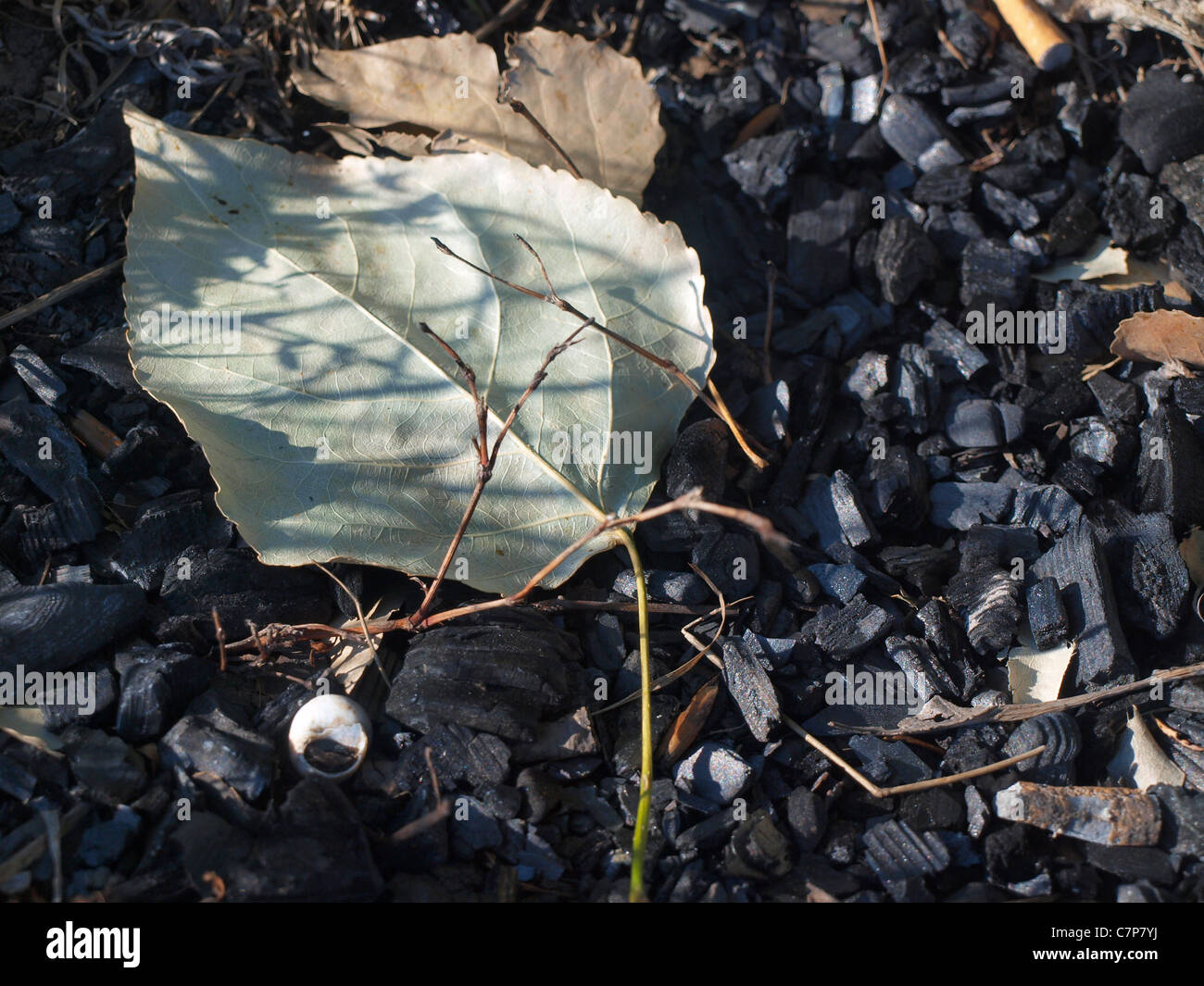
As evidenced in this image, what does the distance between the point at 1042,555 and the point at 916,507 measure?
358mm

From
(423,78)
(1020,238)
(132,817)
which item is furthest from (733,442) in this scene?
(132,817)

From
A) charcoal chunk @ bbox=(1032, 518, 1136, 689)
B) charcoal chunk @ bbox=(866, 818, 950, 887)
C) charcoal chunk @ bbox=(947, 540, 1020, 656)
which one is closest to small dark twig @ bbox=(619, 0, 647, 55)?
charcoal chunk @ bbox=(947, 540, 1020, 656)

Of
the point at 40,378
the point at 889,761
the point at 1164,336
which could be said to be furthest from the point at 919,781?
the point at 40,378

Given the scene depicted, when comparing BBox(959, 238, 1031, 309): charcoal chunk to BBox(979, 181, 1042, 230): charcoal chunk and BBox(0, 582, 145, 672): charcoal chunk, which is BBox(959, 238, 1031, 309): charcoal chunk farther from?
BBox(0, 582, 145, 672): charcoal chunk

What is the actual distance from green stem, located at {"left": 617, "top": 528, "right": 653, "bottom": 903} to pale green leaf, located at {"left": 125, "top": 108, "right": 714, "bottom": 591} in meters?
0.19

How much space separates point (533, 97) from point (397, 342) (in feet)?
3.20

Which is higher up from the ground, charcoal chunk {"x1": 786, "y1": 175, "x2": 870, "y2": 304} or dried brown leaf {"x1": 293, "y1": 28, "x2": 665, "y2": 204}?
dried brown leaf {"x1": 293, "y1": 28, "x2": 665, "y2": 204}

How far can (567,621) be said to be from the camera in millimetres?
2559

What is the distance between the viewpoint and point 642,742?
2.27 metres

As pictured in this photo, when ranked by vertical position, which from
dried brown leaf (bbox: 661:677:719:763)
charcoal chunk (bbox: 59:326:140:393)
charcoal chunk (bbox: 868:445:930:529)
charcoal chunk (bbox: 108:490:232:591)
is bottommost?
dried brown leaf (bbox: 661:677:719:763)

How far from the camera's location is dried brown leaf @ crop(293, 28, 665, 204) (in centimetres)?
297

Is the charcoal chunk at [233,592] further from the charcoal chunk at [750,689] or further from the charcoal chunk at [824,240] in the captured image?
the charcoal chunk at [824,240]

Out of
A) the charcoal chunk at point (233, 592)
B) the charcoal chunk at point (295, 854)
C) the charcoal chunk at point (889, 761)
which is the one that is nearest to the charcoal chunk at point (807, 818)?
the charcoal chunk at point (889, 761)

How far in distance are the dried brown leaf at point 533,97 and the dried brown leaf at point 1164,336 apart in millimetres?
1567
